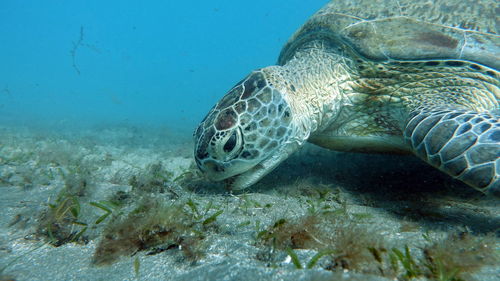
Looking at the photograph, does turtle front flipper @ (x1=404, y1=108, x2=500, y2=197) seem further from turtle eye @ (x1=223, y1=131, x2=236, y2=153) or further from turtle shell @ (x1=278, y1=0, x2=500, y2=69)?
turtle eye @ (x1=223, y1=131, x2=236, y2=153)

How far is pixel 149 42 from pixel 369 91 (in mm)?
117293

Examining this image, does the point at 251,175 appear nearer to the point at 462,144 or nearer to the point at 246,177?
the point at 246,177

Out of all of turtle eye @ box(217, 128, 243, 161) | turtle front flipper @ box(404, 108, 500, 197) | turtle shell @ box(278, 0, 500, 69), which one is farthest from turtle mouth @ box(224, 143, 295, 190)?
turtle shell @ box(278, 0, 500, 69)

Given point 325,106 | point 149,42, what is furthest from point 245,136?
point 149,42

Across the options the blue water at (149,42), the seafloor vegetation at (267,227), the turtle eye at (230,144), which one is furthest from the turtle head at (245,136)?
the blue water at (149,42)

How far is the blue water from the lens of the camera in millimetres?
71562

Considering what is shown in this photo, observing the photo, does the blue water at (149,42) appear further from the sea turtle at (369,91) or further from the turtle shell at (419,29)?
the sea turtle at (369,91)

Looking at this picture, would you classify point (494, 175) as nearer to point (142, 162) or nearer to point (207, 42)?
point (142, 162)

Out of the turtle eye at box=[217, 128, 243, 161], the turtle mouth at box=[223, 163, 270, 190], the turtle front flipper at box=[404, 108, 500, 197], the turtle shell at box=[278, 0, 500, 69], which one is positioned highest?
the turtle shell at box=[278, 0, 500, 69]

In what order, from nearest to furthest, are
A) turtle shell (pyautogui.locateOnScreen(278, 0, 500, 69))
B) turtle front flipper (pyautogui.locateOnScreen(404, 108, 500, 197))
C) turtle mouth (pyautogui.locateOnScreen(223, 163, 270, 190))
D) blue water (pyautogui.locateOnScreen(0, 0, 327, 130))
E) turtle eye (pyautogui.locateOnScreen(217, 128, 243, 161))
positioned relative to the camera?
turtle front flipper (pyautogui.locateOnScreen(404, 108, 500, 197)) < turtle eye (pyautogui.locateOnScreen(217, 128, 243, 161)) < turtle mouth (pyautogui.locateOnScreen(223, 163, 270, 190)) < turtle shell (pyautogui.locateOnScreen(278, 0, 500, 69)) < blue water (pyautogui.locateOnScreen(0, 0, 327, 130))

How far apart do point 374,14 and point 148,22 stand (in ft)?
382

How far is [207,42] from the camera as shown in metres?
107

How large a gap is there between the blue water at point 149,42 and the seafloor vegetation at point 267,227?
230 feet

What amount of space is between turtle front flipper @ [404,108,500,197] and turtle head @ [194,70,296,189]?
3.41ft
